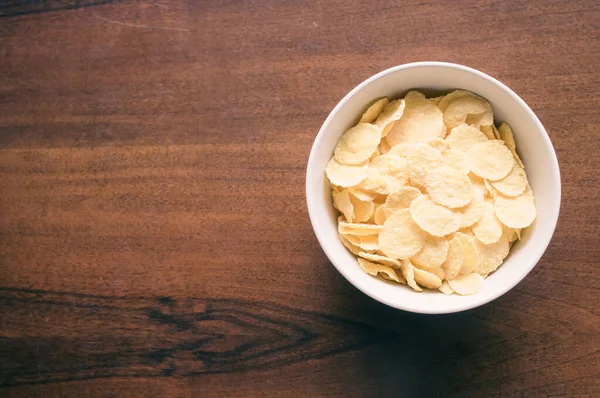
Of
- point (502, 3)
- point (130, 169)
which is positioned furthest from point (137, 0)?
point (502, 3)

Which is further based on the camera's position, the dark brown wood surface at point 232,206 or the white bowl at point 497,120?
the dark brown wood surface at point 232,206

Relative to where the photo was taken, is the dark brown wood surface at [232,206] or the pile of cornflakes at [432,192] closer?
the pile of cornflakes at [432,192]

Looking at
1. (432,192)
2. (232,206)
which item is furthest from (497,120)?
Answer: (232,206)

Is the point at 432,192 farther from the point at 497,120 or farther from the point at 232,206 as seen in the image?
the point at 232,206

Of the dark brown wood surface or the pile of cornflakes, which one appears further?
the dark brown wood surface

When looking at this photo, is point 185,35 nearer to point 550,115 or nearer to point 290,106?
point 290,106
